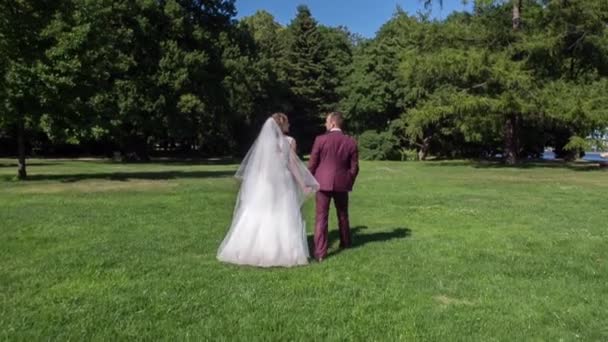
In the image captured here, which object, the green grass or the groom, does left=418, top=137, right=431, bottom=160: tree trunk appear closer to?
the green grass

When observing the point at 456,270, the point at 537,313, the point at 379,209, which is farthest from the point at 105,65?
the point at 537,313

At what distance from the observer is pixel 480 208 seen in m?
15.2

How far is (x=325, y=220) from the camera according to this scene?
896 cm

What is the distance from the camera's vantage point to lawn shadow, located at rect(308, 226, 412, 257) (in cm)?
1009

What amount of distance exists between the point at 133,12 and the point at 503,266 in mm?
39610

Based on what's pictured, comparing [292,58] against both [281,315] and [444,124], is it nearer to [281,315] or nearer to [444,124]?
[444,124]

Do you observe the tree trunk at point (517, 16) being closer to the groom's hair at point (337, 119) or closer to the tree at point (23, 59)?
the tree at point (23, 59)

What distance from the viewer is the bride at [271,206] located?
27.2 feet

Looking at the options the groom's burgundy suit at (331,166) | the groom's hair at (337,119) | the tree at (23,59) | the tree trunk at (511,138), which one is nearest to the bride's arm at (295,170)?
the groom's burgundy suit at (331,166)

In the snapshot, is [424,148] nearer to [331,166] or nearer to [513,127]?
[513,127]

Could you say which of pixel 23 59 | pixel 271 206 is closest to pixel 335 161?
pixel 271 206

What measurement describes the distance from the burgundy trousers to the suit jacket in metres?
0.16

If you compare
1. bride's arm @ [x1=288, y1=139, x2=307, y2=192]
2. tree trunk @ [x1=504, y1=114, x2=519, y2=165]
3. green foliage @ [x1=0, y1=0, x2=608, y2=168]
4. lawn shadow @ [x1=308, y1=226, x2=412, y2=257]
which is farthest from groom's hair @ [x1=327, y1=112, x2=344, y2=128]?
tree trunk @ [x1=504, y1=114, x2=519, y2=165]

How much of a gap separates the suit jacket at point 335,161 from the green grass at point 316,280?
3.43ft
